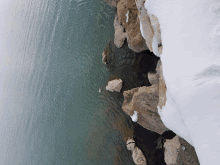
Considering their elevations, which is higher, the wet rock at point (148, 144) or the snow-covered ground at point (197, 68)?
the snow-covered ground at point (197, 68)

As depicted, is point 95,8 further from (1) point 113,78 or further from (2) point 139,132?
(2) point 139,132

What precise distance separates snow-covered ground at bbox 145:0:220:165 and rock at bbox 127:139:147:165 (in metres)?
1.71

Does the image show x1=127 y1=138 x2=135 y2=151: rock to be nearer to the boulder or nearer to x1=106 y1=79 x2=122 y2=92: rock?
the boulder

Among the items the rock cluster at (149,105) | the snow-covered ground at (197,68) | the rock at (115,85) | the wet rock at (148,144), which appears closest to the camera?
the snow-covered ground at (197,68)

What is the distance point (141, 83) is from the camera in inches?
111

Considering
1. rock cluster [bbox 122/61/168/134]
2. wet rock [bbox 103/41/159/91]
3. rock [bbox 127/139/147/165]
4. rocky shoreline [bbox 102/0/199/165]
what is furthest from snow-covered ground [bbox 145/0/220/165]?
rock [bbox 127/139/147/165]

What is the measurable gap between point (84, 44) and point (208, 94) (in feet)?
10.0

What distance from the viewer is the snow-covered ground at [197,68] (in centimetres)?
111

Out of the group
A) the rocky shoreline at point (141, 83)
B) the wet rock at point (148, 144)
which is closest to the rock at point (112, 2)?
the rocky shoreline at point (141, 83)

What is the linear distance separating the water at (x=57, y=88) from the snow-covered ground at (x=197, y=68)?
1.82 m

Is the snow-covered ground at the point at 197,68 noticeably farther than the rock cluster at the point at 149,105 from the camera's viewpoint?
No

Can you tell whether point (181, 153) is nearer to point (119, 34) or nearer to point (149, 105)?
point (149, 105)

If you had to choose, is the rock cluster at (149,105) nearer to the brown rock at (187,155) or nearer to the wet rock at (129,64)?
the wet rock at (129,64)

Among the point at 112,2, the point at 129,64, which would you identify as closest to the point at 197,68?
the point at 129,64
